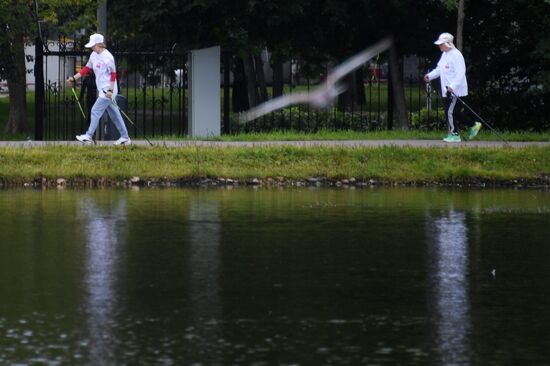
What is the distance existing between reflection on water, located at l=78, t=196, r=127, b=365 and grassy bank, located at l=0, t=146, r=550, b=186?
7.65 feet

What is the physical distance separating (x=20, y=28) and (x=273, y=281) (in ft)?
71.3

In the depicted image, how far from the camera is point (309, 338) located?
9.75 metres

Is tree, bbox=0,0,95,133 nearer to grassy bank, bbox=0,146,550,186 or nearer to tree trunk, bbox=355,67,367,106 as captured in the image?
tree trunk, bbox=355,67,367,106

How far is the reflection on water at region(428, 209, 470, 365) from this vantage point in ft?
31.2

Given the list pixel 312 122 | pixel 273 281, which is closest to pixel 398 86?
pixel 312 122

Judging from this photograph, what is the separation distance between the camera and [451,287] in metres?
11.8

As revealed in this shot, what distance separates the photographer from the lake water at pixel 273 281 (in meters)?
9.46

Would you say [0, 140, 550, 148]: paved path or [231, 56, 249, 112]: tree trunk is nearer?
[0, 140, 550, 148]: paved path

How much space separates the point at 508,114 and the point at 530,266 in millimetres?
17181

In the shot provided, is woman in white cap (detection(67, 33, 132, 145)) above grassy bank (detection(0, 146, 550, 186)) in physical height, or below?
above

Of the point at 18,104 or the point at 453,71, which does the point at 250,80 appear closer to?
the point at 18,104

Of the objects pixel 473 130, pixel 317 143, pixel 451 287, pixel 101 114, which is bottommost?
pixel 451 287

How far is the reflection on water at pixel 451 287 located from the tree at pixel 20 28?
17.4 meters

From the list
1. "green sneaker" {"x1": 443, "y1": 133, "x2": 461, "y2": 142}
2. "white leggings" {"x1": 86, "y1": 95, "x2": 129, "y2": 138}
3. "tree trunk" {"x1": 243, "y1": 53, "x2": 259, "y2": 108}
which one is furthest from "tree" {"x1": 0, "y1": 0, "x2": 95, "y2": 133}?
"green sneaker" {"x1": 443, "y1": 133, "x2": 461, "y2": 142}
